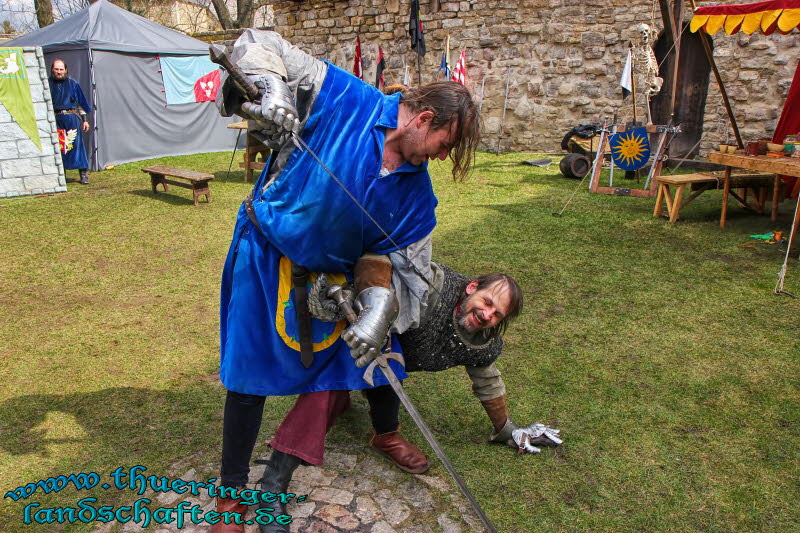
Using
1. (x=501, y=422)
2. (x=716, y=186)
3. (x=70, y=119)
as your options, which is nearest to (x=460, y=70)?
(x=716, y=186)

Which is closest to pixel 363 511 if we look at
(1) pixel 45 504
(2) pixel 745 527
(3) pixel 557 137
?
(1) pixel 45 504

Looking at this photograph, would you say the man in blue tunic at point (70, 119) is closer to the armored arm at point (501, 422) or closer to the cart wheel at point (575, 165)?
the cart wheel at point (575, 165)

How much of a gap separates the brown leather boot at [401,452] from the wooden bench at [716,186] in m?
4.93

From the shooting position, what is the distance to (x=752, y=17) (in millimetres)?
6051

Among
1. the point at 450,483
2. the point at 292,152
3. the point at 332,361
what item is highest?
the point at 292,152

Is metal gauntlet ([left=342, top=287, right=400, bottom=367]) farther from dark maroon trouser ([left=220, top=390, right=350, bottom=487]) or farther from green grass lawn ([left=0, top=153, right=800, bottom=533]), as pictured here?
green grass lawn ([left=0, top=153, right=800, bottom=533])

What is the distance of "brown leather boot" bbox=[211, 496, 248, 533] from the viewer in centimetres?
223

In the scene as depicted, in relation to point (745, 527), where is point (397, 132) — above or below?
above

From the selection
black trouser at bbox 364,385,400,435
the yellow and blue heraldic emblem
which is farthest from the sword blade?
the yellow and blue heraldic emblem

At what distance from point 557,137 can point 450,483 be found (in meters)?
9.91

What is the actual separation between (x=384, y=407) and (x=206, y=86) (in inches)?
434

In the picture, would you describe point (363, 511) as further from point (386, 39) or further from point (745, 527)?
point (386, 39)

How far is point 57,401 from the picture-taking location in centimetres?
321

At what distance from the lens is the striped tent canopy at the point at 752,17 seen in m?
5.77
